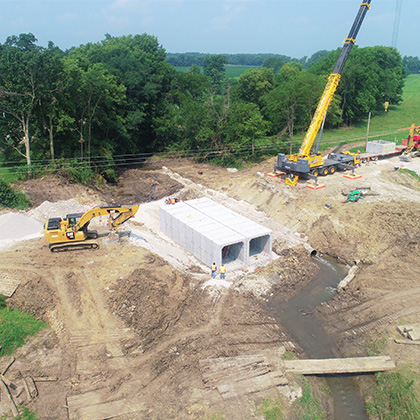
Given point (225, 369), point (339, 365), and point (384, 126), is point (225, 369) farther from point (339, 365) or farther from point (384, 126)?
point (384, 126)

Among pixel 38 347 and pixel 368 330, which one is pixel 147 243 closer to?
pixel 38 347

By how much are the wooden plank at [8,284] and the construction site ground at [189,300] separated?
38 cm

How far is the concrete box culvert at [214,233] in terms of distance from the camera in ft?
83.7

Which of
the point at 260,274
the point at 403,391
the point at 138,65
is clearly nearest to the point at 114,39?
the point at 138,65

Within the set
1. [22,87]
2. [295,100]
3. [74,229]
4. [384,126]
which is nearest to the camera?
[74,229]

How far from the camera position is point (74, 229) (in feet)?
82.4

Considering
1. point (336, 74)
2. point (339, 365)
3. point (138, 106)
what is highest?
point (336, 74)

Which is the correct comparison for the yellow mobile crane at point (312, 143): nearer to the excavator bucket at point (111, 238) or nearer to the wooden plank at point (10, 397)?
the excavator bucket at point (111, 238)

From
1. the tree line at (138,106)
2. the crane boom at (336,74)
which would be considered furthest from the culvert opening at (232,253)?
the tree line at (138,106)

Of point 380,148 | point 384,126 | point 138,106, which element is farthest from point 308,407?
point 384,126

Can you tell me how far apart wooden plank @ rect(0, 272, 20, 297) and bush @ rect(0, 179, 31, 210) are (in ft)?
37.1

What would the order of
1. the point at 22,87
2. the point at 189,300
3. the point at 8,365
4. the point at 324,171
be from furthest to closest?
the point at 324,171, the point at 22,87, the point at 189,300, the point at 8,365

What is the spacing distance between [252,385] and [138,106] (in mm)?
42713

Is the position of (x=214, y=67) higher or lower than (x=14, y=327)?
higher
